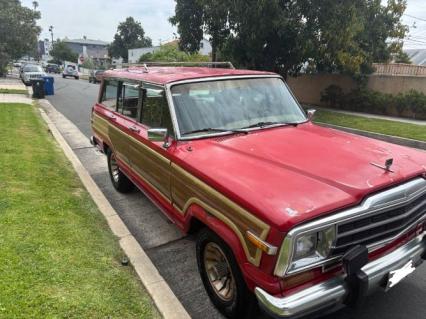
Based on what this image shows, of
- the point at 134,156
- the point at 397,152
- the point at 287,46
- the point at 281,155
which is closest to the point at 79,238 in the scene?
the point at 134,156

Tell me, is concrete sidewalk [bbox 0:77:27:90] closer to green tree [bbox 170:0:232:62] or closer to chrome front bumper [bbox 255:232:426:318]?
green tree [bbox 170:0:232:62]

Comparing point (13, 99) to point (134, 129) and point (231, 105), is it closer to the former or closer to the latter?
point (134, 129)

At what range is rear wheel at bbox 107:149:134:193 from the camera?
20.6ft

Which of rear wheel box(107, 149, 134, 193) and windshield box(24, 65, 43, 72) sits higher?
windshield box(24, 65, 43, 72)

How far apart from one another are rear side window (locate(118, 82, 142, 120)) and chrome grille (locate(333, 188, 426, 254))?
317cm

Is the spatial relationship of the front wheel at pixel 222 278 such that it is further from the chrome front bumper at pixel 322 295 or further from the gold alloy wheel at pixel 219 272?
the chrome front bumper at pixel 322 295

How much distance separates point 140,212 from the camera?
5.73 metres

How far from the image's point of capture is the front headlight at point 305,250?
7.95 feet

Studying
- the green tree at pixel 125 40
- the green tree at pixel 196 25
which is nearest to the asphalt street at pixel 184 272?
the green tree at pixel 196 25

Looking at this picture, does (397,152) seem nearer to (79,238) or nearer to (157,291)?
(157,291)

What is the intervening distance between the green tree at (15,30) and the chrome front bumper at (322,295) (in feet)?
124

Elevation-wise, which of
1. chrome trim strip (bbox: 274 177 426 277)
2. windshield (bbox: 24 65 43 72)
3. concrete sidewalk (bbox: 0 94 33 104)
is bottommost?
concrete sidewalk (bbox: 0 94 33 104)

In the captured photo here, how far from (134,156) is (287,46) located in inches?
571

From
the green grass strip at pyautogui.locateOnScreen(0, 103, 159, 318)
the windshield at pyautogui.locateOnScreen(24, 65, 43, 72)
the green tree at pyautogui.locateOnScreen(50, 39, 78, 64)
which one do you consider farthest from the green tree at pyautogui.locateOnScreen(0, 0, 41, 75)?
the green tree at pyautogui.locateOnScreen(50, 39, 78, 64)
